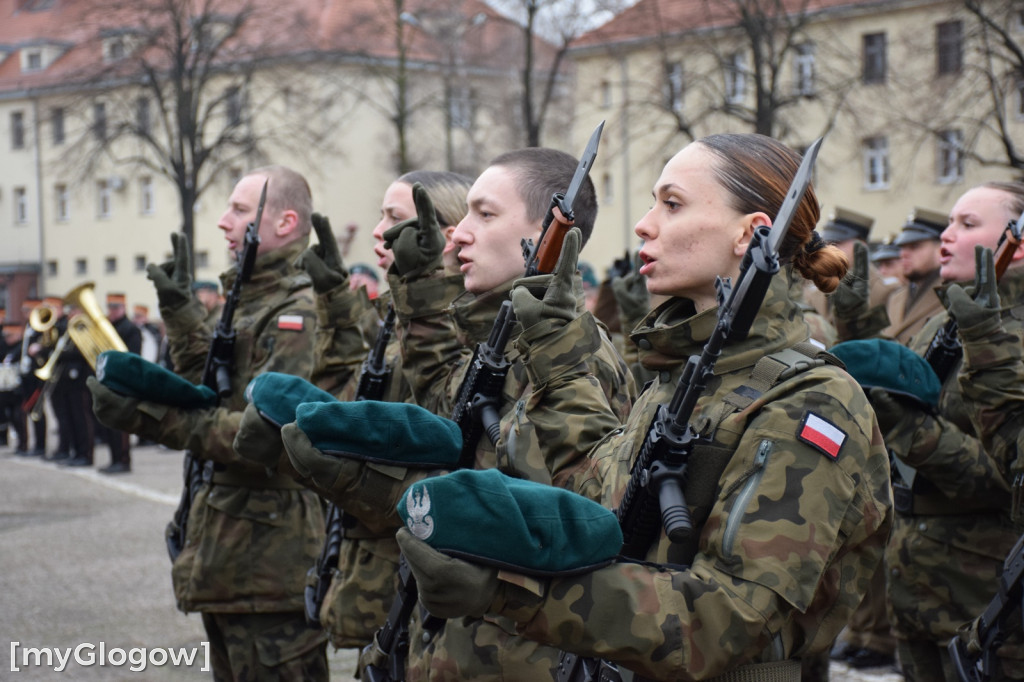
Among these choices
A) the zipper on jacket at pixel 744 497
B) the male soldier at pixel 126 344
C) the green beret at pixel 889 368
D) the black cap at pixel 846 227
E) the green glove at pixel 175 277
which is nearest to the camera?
the zipper on jacket at pixel 744 497

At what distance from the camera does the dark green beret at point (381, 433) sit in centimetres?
321

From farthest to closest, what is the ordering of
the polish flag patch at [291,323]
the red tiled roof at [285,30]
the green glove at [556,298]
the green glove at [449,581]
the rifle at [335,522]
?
the red tiled roof at [285,30] → the polish flag patch at [291,323] → the rifle at [335,522] → the green glove at [556,298] → the green glove at [449,581]

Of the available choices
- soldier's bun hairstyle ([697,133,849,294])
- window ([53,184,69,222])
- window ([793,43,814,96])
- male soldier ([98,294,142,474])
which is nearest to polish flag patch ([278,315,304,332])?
soldier's bun hairstyle ([697,133,849,294])

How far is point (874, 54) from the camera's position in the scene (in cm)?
3409

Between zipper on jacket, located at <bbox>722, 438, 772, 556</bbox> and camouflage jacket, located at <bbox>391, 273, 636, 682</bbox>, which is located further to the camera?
camouflage jacket, located at <bbox>391, 273, 636, 682</bbox>

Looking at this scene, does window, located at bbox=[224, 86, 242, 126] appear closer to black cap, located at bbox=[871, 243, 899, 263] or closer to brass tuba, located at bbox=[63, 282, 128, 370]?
brass tuba, located at bbox=[63, 282, 128, 370]

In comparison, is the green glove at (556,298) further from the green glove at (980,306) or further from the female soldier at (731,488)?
the green glove at (980,306)

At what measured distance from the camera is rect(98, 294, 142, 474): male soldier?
15477 millimetres

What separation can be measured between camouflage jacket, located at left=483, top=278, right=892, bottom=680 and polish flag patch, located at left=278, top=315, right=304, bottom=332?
2.67 meters

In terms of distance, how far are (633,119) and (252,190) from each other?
2344 cm

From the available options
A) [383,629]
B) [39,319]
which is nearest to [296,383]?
[383,629]

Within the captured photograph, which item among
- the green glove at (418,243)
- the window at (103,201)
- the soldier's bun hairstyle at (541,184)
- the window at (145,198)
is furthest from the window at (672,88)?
the window at (103,201)

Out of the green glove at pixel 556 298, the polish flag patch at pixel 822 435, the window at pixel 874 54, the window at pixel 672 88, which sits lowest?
the polish flag patch at pixel 822 435

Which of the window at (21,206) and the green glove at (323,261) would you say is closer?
the green glove at (323,261)
